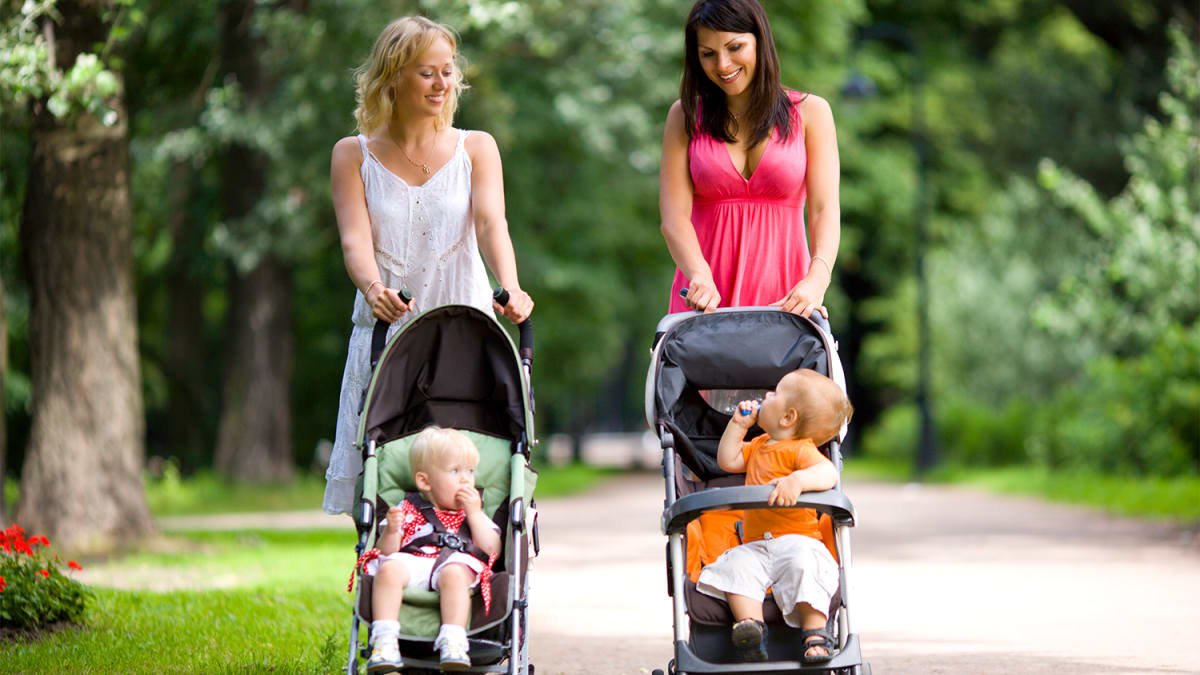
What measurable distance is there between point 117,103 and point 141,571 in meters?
3.28

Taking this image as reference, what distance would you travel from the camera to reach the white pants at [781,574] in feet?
16.0

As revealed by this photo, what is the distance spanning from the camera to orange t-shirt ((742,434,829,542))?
5.04m

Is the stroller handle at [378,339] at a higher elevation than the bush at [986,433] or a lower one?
lower

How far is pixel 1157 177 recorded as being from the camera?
1561 centimetres

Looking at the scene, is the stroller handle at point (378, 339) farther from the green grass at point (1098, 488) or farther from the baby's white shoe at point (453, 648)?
the green grass at point (1098, 488)

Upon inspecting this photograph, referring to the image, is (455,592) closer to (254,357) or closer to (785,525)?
(785,525)

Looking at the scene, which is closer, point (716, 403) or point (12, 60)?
point (716, 403)

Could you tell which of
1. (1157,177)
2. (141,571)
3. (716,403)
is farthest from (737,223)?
(1157,177)

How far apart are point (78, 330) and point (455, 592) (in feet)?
23.2

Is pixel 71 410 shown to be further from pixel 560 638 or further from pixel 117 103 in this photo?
pixel 560 638

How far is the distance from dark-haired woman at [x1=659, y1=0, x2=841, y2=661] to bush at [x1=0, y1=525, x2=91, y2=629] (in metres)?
3.06

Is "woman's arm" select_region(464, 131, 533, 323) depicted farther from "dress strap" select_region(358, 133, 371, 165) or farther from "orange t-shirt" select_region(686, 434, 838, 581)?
"orange t-shirt" select_region(686, 434, 838, 581)

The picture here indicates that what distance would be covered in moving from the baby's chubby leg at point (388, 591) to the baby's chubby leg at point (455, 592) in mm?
120

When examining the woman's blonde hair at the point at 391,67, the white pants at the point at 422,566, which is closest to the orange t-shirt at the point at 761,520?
the white pants at the point at 422,566
